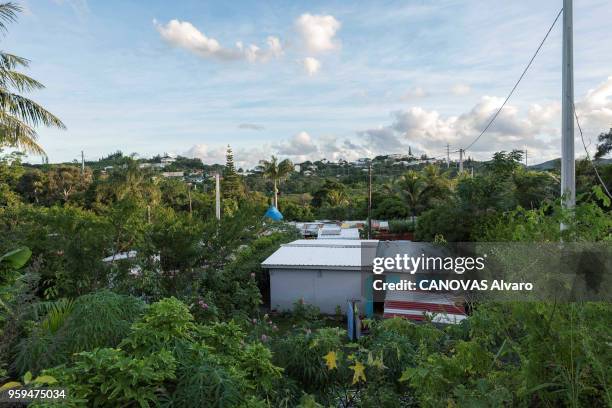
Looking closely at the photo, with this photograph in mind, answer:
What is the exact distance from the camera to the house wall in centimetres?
1178

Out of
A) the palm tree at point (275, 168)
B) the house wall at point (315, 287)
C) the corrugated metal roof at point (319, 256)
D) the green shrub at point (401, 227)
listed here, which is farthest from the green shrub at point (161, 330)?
the palm tree at point (275, 168)

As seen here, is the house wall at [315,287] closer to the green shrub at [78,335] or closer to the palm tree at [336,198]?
the green shrub at [78,335]

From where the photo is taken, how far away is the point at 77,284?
23.4 feet

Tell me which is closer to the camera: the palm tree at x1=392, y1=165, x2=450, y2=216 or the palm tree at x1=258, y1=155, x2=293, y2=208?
the palm tree at x1=392, y1=165, x2=450, y2=216

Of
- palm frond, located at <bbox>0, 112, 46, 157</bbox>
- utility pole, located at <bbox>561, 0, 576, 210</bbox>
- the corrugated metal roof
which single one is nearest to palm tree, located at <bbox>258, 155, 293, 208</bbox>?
the corrugated metal roof

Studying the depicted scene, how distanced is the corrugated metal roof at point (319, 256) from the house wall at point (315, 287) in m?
0.25

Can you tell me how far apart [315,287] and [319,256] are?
1.25 meters

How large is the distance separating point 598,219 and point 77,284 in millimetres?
7714

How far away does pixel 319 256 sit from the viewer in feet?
42.4

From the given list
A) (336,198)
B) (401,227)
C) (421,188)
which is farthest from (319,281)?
(336,198)

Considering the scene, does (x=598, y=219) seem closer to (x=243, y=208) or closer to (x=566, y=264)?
(x=566, y=264)

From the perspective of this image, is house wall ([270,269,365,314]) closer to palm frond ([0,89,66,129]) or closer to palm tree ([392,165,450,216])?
palm frond ([0,89,66,129])

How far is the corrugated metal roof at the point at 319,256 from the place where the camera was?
11.8 meters

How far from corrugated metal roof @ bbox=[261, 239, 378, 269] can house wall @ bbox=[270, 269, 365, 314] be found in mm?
246
